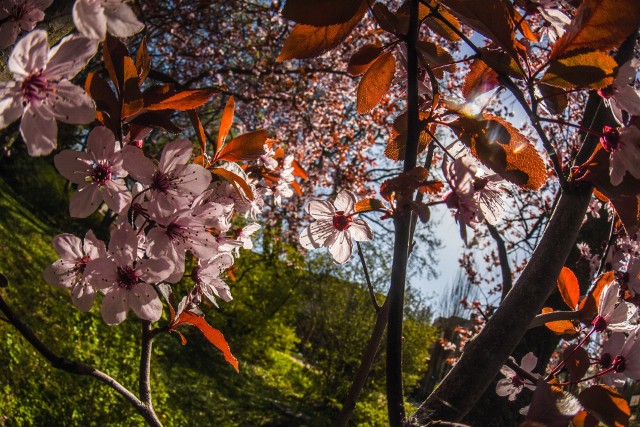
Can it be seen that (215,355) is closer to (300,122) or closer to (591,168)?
(300,122)

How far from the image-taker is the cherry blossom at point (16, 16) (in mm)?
659

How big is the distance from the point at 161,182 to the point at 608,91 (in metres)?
0.54

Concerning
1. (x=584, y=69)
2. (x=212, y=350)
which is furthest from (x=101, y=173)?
(x=212, y=350)

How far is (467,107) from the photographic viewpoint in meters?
0.59

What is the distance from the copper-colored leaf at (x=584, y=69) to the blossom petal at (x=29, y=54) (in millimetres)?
521

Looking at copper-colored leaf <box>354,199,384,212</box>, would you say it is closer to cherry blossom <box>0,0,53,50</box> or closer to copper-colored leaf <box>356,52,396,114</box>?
copper-colored leaf <box>356,52,396,114</box>

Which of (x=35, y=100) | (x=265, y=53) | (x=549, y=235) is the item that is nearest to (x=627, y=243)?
(x=549, y=235)

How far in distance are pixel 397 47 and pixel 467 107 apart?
157 mm

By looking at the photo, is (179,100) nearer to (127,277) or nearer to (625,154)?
(127,277)

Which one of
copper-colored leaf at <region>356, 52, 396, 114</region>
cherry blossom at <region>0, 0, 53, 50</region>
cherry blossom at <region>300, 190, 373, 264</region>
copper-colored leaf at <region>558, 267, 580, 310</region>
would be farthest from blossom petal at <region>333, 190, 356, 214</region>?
cherry blossom at <region>0, 0, 53, 50</region>

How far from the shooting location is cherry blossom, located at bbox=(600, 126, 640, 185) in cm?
49

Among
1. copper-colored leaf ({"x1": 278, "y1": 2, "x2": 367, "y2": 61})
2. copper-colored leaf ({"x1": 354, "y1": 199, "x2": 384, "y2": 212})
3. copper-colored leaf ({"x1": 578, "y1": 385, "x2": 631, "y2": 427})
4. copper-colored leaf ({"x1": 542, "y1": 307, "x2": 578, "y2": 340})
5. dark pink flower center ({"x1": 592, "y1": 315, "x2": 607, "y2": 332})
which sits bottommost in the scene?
copper-colored leaf ({"x1": 578, "y1": 385, "x2": 631, "y2": 427})

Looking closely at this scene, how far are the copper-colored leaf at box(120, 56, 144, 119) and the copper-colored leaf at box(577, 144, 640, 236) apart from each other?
537mm

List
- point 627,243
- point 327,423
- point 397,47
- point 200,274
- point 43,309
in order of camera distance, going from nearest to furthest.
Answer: point 397,47 < point 200,274 < point 627,243 < point 43,309 < point 327,423
